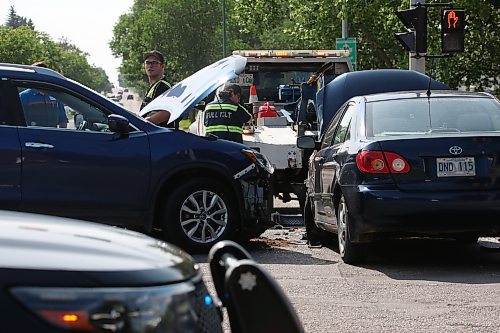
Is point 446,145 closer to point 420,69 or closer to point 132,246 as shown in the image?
point 132,246

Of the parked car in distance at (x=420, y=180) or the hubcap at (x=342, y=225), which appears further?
the hubcap at (x=342, y=225)

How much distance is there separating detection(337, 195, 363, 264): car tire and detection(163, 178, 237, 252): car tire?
3.82 feet

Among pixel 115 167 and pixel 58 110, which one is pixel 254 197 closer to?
pixel 115 167

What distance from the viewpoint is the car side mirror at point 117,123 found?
9.29 meters

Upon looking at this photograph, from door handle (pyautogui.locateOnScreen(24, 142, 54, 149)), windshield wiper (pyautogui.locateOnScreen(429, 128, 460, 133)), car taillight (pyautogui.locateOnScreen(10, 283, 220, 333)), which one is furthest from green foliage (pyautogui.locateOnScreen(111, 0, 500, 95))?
car taillight (pyautogui.locateOnScreen(10, 283, 220, 333))

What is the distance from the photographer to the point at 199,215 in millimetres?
9672

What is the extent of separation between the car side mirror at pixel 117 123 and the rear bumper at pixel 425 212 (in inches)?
89.4

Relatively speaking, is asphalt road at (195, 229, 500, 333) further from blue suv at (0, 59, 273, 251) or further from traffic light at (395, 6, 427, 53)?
traffic light at (395, 6, 427, 53)

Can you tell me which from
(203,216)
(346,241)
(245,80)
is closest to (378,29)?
(245,80)

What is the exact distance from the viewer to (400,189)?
8.32 meters

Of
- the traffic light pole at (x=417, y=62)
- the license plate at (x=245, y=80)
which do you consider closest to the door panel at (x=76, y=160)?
the traffic light pole at (x=417, y=62)

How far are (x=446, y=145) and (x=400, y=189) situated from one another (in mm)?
518

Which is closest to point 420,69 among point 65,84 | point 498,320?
point 65,84

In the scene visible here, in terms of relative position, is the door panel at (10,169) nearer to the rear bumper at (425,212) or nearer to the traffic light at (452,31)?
the rear bumper at (425,212)
